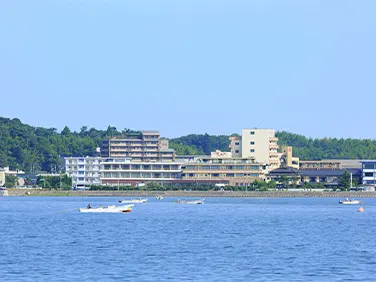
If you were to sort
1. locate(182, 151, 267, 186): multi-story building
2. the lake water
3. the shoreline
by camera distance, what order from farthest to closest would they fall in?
locate(182, 151, 267, 186): multi-story building → the shoreline → the lake water

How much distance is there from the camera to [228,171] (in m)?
184

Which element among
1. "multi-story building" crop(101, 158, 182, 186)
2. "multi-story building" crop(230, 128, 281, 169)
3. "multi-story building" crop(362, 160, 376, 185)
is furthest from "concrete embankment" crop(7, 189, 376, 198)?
"multi-story building" crop(230, 128, 281, 169)

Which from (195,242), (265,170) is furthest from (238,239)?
(265,170)

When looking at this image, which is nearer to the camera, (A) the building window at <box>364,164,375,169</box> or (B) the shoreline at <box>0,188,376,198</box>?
(B) the shoreline at <box>0,188,376,198</box>

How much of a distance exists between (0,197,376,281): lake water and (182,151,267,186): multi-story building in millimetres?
100958

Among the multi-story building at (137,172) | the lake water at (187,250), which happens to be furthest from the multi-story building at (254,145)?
the lake water at (187,250)

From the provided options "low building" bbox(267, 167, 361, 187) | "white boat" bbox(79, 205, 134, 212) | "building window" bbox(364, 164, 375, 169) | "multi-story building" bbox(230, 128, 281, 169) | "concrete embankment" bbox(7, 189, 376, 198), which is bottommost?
"white boat" bbox(79, 205, 134, 212)

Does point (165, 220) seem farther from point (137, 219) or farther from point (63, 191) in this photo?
point (63, 191)

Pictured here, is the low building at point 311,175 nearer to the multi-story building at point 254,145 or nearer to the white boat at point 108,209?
the multi-story building at point 254,145

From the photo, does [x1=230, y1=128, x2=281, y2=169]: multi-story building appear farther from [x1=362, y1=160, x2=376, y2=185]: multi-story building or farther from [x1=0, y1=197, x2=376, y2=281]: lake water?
[x1=0, y1=197, x2=376, y2=281]: lake water

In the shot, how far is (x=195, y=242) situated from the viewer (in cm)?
5859

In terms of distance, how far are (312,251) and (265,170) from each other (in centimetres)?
13647

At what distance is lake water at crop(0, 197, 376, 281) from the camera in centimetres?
4297

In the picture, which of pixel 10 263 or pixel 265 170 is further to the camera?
pixel 265 170
